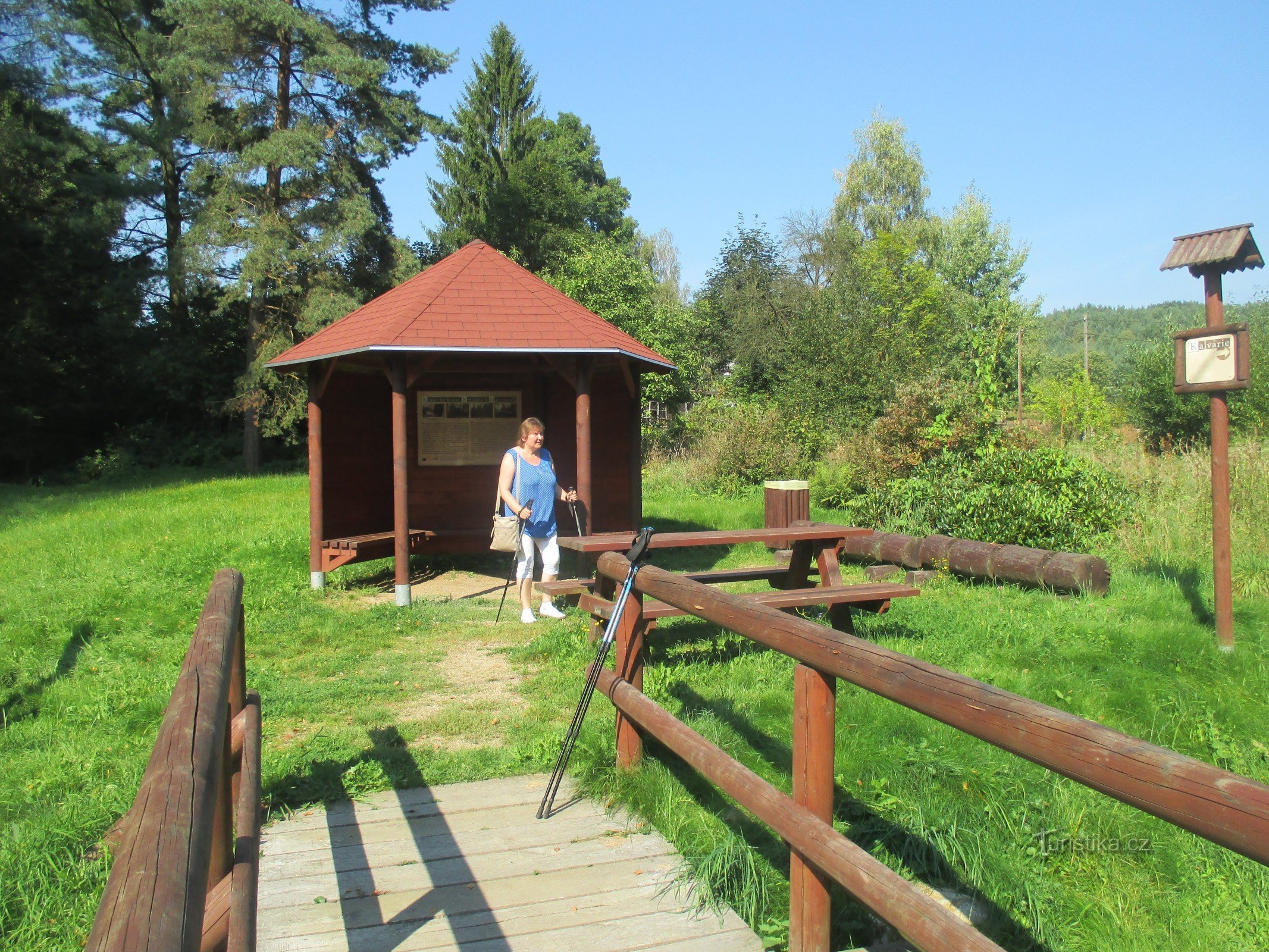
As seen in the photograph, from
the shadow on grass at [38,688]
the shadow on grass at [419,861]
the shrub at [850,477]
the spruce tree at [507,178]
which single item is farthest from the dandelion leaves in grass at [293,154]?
the shadow on grass at [419,861]

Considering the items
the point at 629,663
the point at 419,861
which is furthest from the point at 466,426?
the point at 419,861

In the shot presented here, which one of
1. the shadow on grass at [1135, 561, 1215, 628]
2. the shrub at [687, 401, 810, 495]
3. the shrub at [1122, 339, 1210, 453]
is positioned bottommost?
the shadow on grass at [1135, 561, 1215, 628]

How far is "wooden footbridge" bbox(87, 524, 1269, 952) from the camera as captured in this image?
143 cm

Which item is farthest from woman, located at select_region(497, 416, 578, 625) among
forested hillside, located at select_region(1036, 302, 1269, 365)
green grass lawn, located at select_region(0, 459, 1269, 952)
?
forested hillside, located at select_region(1036, 302, 1269, 365)

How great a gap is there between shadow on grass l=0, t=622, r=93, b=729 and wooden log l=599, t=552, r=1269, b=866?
16.8 ft

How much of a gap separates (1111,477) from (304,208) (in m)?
21.9

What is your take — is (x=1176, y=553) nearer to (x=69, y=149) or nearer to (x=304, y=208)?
(x=304, y=208)

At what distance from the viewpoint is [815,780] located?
9.08ft

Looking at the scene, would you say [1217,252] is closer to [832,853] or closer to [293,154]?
[832,853]

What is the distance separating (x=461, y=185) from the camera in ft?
125

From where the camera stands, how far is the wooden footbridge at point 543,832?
143cm

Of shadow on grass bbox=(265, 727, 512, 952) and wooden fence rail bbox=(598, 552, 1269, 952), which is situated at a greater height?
wooden fence rail bbox=(598, 552, 1269, 952)

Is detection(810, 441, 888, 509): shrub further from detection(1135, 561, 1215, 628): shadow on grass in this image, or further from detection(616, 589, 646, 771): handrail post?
detection(616, 589, 646, 771): handrail post

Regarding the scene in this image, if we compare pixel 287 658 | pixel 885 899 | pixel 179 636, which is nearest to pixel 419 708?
pixel 287 658
